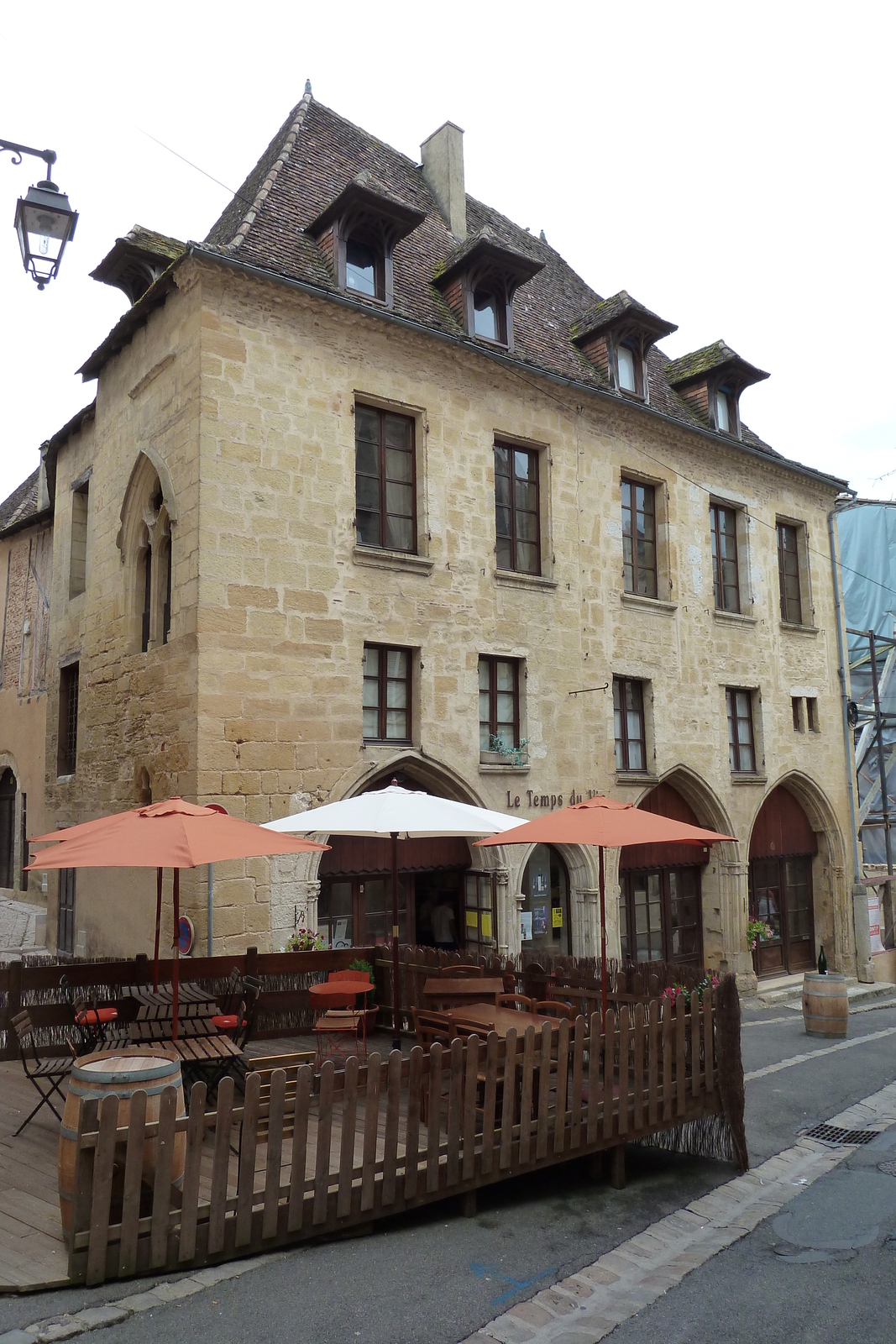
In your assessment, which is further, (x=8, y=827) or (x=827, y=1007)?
(x=8, y=827)

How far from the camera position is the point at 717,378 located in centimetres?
1783

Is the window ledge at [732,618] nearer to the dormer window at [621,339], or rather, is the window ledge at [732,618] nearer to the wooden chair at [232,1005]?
the dormer window at [621,339]

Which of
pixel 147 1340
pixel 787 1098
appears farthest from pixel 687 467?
pixel 147 1340

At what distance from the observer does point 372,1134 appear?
16.9 feet

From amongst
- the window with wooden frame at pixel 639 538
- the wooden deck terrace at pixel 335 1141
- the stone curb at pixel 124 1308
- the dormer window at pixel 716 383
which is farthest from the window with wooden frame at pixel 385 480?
the stone curb at pixel 124 1308

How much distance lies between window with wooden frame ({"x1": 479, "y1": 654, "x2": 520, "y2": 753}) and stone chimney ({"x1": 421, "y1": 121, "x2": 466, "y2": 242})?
295 inches

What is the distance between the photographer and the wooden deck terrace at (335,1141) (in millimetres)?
4426

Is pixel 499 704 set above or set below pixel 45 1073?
above

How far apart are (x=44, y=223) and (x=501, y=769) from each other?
Answer: 337 inches

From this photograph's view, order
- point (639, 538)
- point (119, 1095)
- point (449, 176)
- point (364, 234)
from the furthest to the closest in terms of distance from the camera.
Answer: point (449, 176) < point (639, 538) < point (364, 234) < point (119, 1095)

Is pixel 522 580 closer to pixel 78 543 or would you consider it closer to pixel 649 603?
Answer: pixel 649 603

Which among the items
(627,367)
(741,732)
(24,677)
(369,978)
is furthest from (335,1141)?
(24,677)

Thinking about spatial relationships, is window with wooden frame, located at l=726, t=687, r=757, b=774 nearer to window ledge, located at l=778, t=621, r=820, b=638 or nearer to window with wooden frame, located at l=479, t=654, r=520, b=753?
window ledge, located at l=778, t=621, r=820, b=638

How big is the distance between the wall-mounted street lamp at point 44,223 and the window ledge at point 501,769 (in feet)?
26.5
